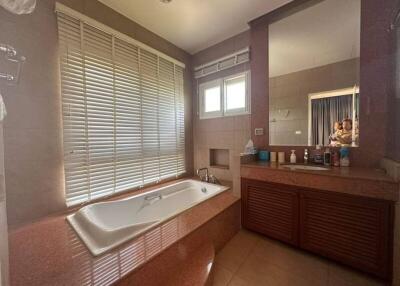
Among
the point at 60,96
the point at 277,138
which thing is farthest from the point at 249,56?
the point at 60,96

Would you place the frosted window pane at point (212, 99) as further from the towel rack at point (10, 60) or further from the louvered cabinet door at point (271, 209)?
the towel rack at point (10, 60)

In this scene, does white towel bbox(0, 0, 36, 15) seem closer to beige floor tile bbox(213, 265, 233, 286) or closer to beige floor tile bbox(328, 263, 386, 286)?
beige floor tile bbox(213, 265, 233, 286)

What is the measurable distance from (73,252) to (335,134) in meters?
2.46

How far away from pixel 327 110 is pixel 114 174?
8.09 ft

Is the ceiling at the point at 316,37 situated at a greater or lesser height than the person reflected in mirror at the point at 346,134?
greater

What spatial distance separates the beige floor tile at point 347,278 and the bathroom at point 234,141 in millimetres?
13

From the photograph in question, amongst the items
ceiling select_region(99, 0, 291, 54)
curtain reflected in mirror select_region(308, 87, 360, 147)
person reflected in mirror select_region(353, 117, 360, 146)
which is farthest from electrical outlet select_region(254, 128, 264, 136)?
ceiling select_region(99, 0, 291, 54)

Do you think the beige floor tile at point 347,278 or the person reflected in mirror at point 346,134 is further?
the person reflected in mirror at point 346,134

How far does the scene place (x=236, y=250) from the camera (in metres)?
1.68

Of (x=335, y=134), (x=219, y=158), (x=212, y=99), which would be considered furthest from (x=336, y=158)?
(x=212, y=99)

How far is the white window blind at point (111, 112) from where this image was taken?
1.65 metres

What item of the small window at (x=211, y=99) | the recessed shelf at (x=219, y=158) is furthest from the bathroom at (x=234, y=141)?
the recessed shelf at (x=219, y=158)

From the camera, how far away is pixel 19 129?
139cm

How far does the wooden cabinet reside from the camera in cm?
123
